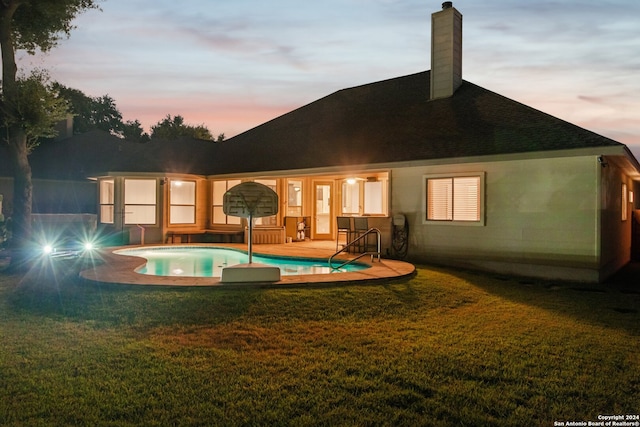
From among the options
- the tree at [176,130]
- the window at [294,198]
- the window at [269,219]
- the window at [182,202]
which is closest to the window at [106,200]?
the window at [182,202]

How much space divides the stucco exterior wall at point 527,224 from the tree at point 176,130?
33.6 meters

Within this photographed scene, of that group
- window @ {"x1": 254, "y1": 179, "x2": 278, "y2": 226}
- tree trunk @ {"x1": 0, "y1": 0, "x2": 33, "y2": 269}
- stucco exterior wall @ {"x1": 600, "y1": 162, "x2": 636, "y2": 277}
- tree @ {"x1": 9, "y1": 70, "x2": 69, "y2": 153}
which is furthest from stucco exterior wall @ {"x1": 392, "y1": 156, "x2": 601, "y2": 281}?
tree trunk @ {"x1": 0, "y1": 0, "x2": 33, "y2": 269}

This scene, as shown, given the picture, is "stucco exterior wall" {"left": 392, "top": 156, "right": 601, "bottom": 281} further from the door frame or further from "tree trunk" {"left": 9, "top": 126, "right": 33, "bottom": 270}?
"tree trunk" {"left": 9, "top": 126, "right": 33, "bottom": 270}

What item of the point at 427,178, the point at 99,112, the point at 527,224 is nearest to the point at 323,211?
the point at 427,178

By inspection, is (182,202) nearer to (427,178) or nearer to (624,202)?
(427,178)

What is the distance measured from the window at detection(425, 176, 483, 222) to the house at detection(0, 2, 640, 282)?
0.08ft

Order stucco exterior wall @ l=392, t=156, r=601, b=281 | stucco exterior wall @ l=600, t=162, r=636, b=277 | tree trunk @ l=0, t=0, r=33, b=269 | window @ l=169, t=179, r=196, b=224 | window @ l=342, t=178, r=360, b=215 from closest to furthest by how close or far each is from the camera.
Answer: stucco exterior wall @ l=392, t=156, r=601, b=281
stucco exterior wall @ l=600, t=162, r=636, b=277
tree trunk @ l=0, t=0, r=33, b=269
window @ l=342, t=178, r=360, b=215
window @ l=169, t=179, r=196, b=224

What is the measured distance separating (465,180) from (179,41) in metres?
10.2

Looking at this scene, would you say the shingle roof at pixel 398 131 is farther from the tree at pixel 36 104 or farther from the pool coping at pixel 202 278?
the tree at pixel 36 104

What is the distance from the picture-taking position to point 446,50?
45.0ft

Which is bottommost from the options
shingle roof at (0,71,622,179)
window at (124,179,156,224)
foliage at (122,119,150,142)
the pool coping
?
the pool coping

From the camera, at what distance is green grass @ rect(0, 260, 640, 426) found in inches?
135

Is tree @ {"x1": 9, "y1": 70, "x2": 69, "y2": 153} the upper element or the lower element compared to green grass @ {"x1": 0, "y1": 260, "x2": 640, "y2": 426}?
upper

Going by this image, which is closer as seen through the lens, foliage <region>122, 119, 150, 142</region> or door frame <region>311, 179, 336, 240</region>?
door frame <region>311, 179, 336, 240</region>
